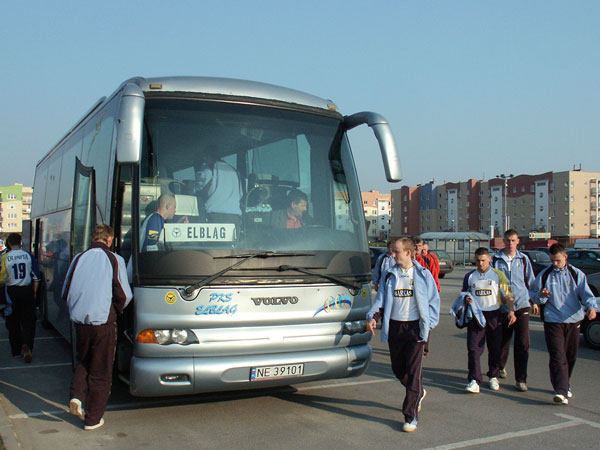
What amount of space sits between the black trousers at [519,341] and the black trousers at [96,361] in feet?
15.1

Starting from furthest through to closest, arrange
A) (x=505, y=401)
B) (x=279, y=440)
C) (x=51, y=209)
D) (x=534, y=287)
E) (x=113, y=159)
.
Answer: (x=51, y=209) < (x=534, y=287) < (x=505, y=401) < (x=113, y=159) < (x=279, y=440)

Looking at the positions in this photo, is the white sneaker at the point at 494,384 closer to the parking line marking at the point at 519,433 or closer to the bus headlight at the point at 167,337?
the parking line marking at the point at 519,433

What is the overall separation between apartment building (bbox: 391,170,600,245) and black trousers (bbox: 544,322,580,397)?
91.1m

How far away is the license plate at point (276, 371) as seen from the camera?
17.8 ft

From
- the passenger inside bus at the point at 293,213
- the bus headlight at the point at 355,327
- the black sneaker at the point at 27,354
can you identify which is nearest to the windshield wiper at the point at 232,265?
the passenger inside bus at the point at 293,213

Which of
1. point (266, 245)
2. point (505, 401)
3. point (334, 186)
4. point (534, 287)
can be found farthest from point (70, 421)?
point (534, 287)

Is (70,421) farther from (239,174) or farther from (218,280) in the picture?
(239,174)

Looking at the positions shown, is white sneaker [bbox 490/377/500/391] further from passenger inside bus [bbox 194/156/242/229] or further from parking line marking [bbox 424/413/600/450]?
passenger inside bus [bbox 194/156/242/229]

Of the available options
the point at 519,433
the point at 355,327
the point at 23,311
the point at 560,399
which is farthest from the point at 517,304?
the point at 23,311

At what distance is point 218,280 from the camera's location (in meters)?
5.37

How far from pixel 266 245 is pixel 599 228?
11656cm

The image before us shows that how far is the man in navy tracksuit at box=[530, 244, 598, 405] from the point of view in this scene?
21.5ft

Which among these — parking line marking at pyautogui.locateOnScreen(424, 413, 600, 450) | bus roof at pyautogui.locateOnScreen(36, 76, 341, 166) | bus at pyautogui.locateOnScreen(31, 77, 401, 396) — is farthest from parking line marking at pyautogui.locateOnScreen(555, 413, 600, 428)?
bus roof at pyautogui.locateOnScreen(36, 76, 341, 166)

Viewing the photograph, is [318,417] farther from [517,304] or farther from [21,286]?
[21,286]
